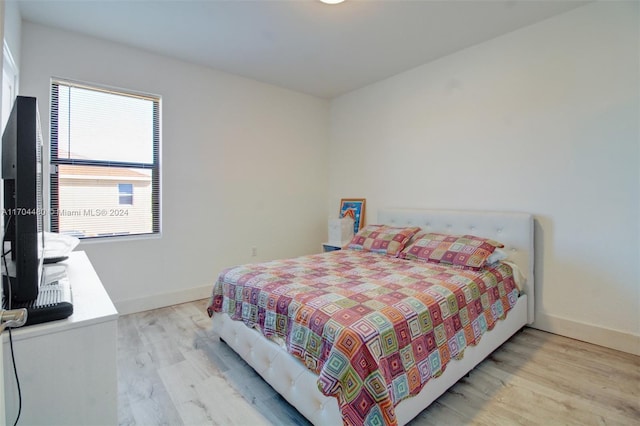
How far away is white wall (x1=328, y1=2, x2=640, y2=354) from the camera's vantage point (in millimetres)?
2359

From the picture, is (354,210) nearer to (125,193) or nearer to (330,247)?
(330,247)

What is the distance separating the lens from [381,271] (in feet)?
8.12

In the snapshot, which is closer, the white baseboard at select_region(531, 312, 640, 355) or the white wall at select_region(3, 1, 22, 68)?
the white wall at select_region(3, 1, 22, 68)

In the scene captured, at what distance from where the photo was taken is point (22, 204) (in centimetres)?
102

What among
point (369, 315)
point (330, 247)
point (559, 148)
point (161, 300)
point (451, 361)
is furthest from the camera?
point (330, 247)

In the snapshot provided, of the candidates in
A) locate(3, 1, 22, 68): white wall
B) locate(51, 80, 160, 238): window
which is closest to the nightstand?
locate(51, 80, 160, 238): window

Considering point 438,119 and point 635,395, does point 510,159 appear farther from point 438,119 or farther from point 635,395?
point 635,395

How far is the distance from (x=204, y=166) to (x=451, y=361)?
308cm

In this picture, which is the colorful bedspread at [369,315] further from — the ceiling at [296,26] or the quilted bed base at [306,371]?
the ceiling at [296,26]

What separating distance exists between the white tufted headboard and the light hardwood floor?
606 millimetres

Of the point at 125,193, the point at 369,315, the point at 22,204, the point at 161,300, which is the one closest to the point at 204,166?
the point at 125,193

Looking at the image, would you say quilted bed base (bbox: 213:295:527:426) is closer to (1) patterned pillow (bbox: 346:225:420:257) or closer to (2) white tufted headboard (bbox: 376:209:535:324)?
(2) white tufted headboard (bbox: 376:209:535:324)

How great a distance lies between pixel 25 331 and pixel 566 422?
2429mm

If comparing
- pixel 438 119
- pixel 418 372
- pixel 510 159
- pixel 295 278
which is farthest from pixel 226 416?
pixel 438 119
